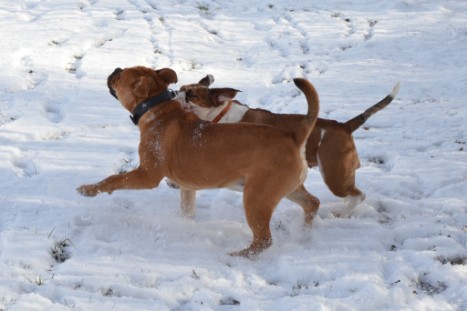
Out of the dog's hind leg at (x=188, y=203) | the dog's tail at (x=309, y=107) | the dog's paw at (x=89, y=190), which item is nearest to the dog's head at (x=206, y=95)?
the dog's hind leg at (x=188, y=203)

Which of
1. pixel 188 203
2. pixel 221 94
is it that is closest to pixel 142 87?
pixel 221 94

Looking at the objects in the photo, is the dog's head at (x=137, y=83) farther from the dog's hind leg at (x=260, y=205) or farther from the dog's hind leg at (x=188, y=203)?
the dog's hind leg at (x=260, y=205)

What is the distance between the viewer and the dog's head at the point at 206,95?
508 centimetres

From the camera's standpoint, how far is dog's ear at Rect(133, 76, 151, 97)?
4.73 metres

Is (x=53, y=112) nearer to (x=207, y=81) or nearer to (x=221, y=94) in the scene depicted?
(x=207, y=81)

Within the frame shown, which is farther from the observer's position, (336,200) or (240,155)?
(336,200)

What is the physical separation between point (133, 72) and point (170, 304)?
2226 millimetres

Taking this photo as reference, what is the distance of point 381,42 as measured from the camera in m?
10.3

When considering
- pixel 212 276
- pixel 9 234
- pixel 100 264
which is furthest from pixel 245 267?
pixel 9 234

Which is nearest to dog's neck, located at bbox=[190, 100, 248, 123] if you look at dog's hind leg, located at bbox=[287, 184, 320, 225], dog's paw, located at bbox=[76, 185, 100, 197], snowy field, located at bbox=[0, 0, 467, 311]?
snowy field, located at bbox=[0, 0, 467, 311]

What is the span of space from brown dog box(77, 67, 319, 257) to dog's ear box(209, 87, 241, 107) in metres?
0.41

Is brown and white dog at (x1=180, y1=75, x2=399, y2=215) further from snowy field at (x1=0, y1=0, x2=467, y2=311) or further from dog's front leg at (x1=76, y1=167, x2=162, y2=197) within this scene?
dog's front leg at (x1=76, y1=167, x2=162, y2=197)

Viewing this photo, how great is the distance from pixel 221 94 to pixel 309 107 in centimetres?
121

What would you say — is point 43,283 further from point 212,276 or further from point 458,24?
point 458,24
